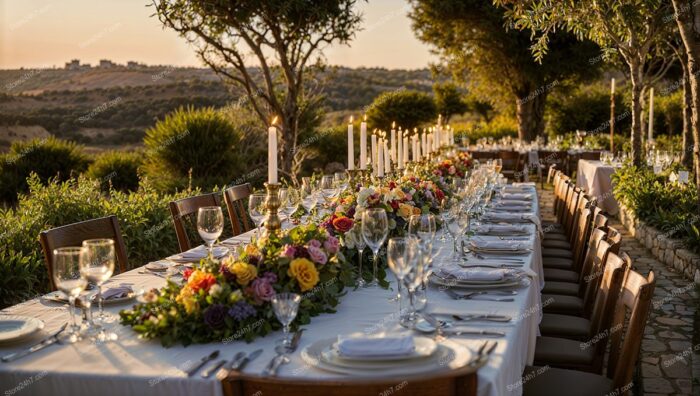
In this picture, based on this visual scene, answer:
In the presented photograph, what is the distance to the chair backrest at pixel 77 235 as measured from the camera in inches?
120

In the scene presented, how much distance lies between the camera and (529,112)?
2023 cm

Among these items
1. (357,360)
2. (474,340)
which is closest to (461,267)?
(474,340)

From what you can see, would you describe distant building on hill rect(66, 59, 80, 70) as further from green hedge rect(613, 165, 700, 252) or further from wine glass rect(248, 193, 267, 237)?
wine glass rect(248, 193, 267, 237)

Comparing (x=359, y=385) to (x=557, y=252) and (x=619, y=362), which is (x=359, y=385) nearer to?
(x=619, y=362)

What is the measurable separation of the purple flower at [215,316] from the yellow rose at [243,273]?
0.47 feet

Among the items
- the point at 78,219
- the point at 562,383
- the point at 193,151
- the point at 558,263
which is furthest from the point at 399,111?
the point at 562,383

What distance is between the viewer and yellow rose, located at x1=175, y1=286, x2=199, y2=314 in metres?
2.16

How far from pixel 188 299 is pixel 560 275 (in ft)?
11.2

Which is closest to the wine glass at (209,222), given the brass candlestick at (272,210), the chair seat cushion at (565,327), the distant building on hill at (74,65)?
the brass candlestick at (272,210)

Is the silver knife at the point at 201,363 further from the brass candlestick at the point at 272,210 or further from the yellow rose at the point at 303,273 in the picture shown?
the brass candlestick at the point at 272,210

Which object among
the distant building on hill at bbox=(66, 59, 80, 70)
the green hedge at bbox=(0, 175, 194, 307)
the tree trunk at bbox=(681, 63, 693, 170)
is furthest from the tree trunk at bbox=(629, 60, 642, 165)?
the distant building on hill at bbox=(66, 59, 80, 70)

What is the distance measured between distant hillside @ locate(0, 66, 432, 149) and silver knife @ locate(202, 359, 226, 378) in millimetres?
22398

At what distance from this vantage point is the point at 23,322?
7.50 ft

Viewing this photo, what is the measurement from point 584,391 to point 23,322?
209cm
